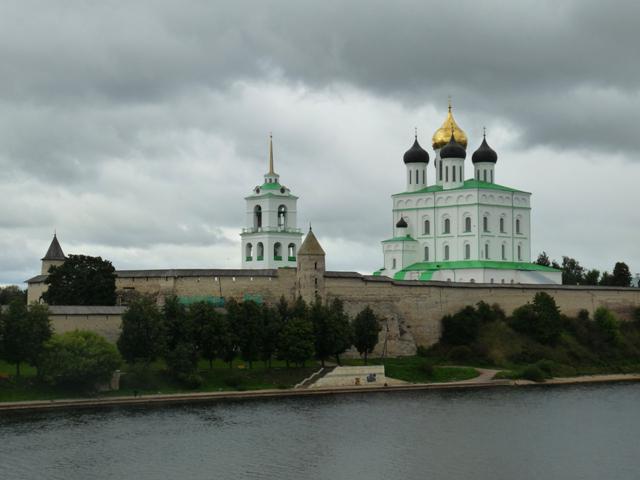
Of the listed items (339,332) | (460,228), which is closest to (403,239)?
(460,228)

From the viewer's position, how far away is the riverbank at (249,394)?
102ft

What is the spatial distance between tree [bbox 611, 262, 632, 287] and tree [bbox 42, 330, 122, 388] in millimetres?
30101

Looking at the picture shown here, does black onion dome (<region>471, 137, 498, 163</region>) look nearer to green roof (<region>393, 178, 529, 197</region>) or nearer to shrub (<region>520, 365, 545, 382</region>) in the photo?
green roof (<region>393, 178, 529, 197</region>)

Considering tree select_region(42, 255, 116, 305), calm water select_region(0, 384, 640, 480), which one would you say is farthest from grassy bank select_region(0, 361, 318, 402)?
tree select_region(42, 255, 116, 305)

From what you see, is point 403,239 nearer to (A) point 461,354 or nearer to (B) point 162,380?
(A) point 461,354

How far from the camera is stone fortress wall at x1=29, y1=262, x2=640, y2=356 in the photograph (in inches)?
1586

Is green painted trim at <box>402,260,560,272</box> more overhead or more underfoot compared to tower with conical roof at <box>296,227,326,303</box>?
more overhead

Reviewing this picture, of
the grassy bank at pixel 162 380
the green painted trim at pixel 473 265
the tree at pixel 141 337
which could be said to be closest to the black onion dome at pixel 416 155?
the green painted trim at pixel 473 265

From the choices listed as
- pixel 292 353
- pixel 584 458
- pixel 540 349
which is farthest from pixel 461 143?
pixel 584 458

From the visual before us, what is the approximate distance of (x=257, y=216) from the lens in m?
52.6

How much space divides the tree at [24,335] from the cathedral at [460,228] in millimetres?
21331

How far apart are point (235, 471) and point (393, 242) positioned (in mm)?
29866

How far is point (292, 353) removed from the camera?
35.9m

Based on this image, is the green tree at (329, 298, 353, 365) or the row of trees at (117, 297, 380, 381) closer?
the row of trees at (117, 297, 380, 381)
